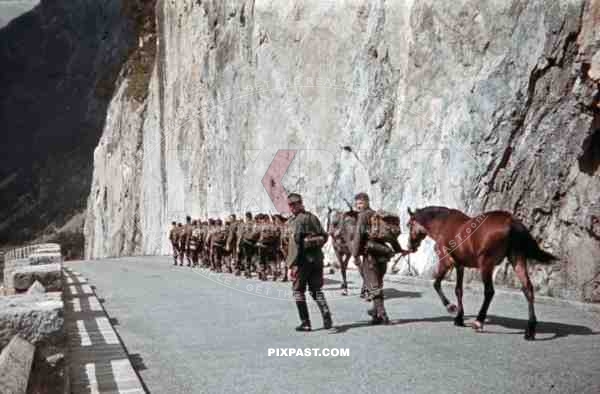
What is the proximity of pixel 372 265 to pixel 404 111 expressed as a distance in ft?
40.2

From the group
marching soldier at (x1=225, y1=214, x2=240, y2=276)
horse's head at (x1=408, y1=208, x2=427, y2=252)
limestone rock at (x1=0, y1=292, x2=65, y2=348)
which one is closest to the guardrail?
marching soldier at (x1=225, y1=214, x2=240, y2=276)

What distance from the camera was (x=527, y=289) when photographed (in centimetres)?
904

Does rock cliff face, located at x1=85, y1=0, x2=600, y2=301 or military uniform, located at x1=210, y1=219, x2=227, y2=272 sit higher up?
rock cliff face, located at x1=85, y1=0, x2=600, y2=301

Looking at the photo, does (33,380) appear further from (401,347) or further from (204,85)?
(204,85)

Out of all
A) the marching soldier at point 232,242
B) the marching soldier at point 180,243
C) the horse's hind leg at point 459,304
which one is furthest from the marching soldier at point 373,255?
the marching soldier at point 180,243

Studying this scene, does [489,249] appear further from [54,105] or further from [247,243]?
[54,105]

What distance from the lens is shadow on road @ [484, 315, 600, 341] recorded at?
30.1ft

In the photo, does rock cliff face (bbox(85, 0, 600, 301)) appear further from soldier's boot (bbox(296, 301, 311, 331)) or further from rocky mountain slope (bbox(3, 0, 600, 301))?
soldier's boot (bbox(296, 301, 311, 331))

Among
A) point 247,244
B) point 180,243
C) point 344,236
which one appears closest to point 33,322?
point 344,236

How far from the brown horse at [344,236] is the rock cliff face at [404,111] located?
2.83m

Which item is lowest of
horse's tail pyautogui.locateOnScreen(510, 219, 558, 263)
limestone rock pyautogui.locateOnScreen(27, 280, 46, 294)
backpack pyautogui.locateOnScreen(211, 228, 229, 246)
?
backpack pyautogui.locateOnScreen(211, 228, 229, 246)

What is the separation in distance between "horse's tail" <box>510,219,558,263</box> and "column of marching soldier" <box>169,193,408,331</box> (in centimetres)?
182

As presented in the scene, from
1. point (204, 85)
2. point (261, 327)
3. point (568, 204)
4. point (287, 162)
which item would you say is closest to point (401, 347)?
point (261, 327)

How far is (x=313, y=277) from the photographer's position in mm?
9914
